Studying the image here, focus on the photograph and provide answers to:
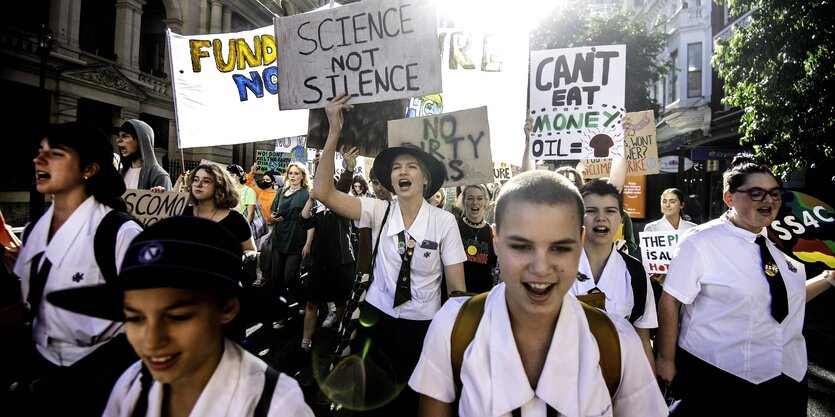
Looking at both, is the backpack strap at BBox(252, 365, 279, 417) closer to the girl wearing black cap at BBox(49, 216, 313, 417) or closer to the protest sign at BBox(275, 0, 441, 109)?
the girl wearing black cap at BBox(49, 216, 313, 417)

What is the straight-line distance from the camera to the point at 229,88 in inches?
191

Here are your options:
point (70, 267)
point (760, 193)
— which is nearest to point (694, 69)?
point (760, 193)

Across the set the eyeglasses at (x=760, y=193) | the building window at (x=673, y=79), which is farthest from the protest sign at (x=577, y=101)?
the building window at (x=673, y=79)

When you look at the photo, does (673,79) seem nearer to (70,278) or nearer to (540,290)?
(540,290)

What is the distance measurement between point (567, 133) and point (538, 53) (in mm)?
996

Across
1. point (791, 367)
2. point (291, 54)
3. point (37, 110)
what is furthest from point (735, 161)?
point (37, 110)

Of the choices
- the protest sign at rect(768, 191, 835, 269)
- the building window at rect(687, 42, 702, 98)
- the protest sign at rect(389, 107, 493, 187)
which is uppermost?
the building window at rect(687, 42, 702, 98)

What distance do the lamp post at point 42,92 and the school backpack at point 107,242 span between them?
4339mm

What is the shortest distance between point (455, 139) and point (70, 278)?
285 cm

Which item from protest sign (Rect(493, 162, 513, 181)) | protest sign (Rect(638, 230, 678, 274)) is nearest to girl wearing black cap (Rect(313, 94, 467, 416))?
protest sign (Rect(638, 230, 678, 274))

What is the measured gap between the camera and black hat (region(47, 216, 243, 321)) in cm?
133

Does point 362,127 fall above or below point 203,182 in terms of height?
above

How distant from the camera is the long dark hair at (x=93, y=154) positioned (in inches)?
86.4

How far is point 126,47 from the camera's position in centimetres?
2052
